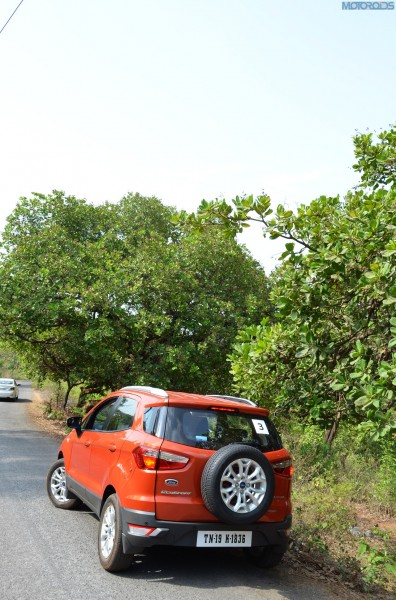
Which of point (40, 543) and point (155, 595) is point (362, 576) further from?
point (40, 543)

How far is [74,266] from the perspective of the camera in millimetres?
15938

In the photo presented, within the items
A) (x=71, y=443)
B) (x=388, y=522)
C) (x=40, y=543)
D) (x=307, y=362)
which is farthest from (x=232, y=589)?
(x=388, y=522)

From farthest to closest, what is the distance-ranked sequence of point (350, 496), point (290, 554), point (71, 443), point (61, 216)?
point (61, 216) < point (350, 496) < point (71, 443) < point (290, 554)

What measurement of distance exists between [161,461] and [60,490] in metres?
3.46

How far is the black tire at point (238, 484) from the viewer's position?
4996 millimetres

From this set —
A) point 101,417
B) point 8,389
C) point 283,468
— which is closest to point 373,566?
point 283,468

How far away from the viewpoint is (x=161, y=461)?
16.6 feet

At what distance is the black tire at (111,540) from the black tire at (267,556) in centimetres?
140

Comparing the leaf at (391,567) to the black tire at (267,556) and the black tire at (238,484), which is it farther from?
the black tire at (238,484)

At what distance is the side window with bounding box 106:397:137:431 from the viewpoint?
232 inches

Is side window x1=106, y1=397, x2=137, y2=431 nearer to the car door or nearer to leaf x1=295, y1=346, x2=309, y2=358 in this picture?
the car door

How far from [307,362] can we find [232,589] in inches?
103

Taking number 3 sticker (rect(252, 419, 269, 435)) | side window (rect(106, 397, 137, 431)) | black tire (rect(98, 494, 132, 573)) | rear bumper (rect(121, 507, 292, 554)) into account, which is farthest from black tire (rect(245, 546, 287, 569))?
side window (rect(106, 397, 137, 431))

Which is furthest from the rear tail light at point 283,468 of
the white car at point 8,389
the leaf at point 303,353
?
the white car at point 8,389
